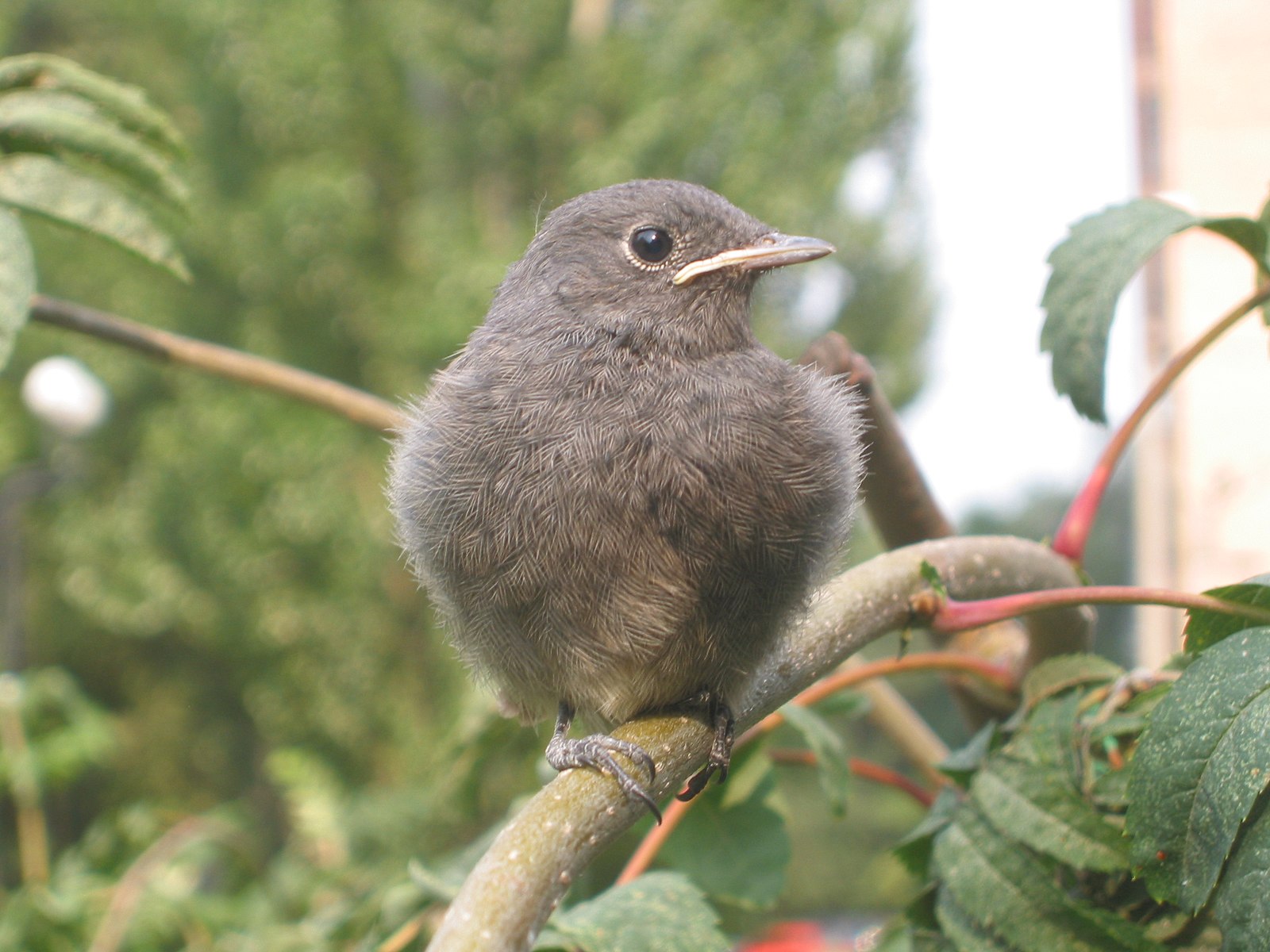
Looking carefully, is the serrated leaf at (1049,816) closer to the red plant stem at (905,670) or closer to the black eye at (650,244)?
the red plant stem at (905,670)

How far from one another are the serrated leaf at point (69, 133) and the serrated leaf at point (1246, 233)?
162cm

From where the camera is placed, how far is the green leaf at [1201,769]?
102 centimetres

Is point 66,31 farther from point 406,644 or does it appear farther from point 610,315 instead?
point 610,315

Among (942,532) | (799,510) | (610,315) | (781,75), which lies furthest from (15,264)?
(781,75)

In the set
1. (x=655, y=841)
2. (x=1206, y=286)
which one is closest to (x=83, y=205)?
(x=655, y=841)

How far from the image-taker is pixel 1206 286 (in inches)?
135

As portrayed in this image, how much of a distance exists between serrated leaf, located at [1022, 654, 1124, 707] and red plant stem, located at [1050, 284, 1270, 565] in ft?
0.61

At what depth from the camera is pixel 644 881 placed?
1.44 metres

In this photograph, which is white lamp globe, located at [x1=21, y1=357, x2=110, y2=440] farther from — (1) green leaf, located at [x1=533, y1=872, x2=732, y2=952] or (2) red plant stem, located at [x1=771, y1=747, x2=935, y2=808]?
(1) green leaf, located at [x1=533, y1=872, x2=732, y2=952]

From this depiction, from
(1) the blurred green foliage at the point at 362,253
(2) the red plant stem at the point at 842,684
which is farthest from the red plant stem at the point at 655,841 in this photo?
(1) the blurred green foliage at the point at 362,253

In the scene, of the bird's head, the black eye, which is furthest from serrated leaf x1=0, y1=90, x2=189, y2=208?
the black eye

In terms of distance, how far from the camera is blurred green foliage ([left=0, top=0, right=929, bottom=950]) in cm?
969

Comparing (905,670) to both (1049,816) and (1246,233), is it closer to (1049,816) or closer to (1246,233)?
(1049,816)

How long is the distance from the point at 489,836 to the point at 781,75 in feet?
30.0
